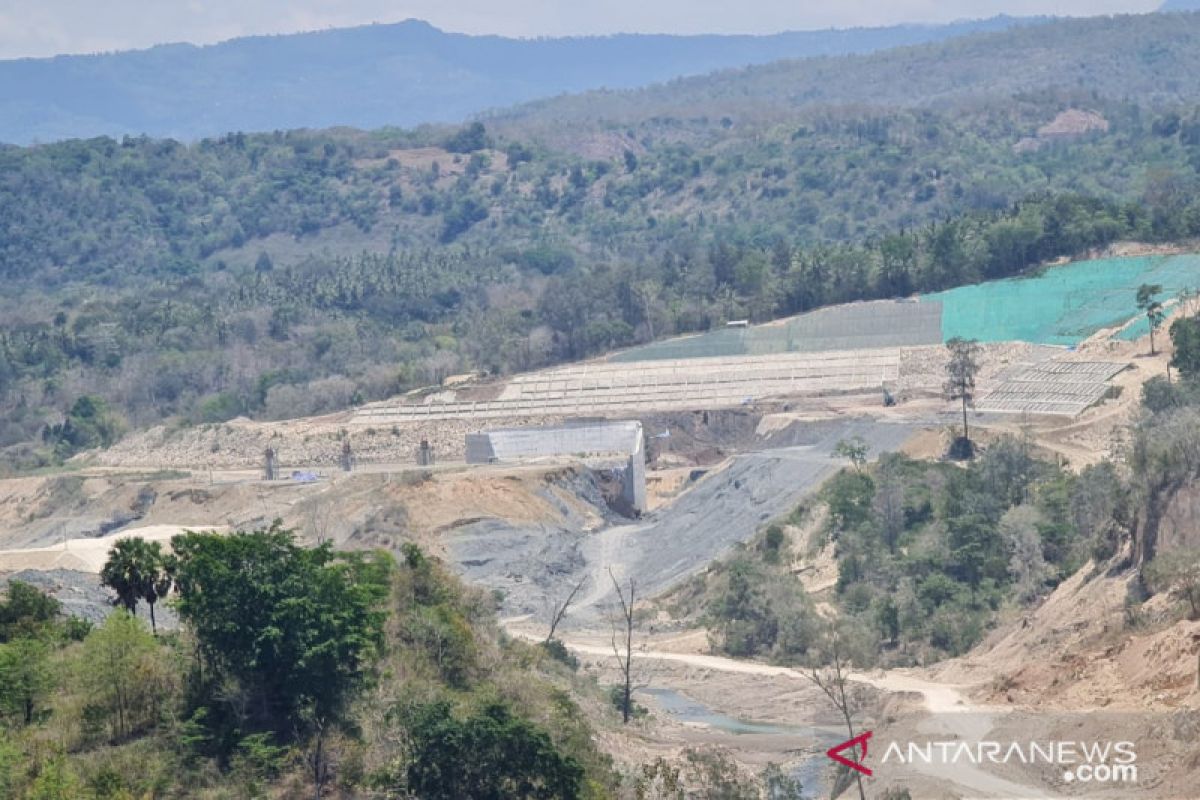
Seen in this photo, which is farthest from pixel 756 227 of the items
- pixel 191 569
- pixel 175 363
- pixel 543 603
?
pixel 191 569

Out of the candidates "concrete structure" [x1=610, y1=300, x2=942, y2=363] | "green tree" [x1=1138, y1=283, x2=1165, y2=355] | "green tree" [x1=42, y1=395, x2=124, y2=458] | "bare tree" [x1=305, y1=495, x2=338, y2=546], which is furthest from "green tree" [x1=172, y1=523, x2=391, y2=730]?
"green tree" [x1=42, y1=395, x2=124, y2=458]

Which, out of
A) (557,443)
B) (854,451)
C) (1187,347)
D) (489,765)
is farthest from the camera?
(557,443)

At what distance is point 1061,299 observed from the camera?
372ft

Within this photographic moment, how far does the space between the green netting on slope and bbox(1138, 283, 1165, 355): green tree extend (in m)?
4.80

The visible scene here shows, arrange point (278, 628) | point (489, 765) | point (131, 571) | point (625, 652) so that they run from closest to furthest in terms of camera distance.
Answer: point (489, 765), point (278, 628), point (131, 571), point (625, 652)

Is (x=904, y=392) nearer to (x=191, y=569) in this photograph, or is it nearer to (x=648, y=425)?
(x=648, y=425)

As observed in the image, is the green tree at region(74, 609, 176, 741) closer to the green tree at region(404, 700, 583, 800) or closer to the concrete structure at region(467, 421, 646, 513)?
the green tree at region(404, 700, 583, 800)

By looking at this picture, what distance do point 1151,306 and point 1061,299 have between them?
15539 mm

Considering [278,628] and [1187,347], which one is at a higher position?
[278,628]

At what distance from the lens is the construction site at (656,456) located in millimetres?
75312

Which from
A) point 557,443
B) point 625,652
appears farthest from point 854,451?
point 625,652

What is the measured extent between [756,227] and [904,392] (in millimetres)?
82634

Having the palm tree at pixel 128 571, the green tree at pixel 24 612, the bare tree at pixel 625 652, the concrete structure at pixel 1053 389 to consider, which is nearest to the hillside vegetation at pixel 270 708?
the green tree at pixel 24 612

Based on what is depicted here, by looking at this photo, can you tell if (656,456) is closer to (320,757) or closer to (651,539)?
(651,539)
